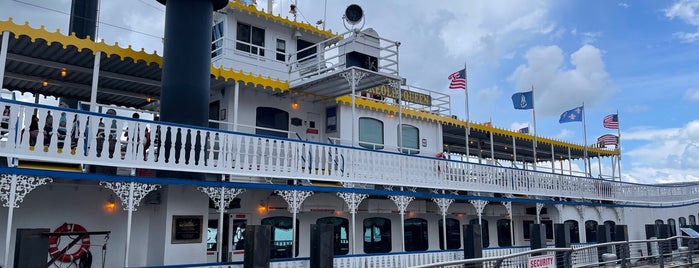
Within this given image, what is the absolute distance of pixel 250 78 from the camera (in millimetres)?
16344

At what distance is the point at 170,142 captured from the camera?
12.7m

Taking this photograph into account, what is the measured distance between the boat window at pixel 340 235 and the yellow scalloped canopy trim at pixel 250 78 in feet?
15.4

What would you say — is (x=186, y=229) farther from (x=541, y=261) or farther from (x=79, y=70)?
(x=541, y=261)

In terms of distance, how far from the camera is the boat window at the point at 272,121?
59.4ft

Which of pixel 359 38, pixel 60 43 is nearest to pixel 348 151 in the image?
pixel 359 38

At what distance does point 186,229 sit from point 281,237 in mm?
4145

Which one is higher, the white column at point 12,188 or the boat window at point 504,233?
the white column at point 12,188

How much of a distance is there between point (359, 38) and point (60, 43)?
8.60m

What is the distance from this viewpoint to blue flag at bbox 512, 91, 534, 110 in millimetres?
26922

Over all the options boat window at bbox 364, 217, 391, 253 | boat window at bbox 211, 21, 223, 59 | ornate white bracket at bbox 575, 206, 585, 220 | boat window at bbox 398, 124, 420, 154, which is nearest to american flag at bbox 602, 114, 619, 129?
ornate white bracket at bbox 575, 206, 585, 220

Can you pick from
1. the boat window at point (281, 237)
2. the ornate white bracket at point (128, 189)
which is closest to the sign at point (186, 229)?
the ornate white bracket at point (128, 189)

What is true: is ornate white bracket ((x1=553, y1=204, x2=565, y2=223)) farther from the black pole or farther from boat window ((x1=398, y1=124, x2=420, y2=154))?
the black pole

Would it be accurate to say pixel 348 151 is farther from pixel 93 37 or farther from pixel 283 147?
pixel 93 37

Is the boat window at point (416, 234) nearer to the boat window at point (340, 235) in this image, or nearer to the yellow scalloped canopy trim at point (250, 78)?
the boat window at point (340, 235)
